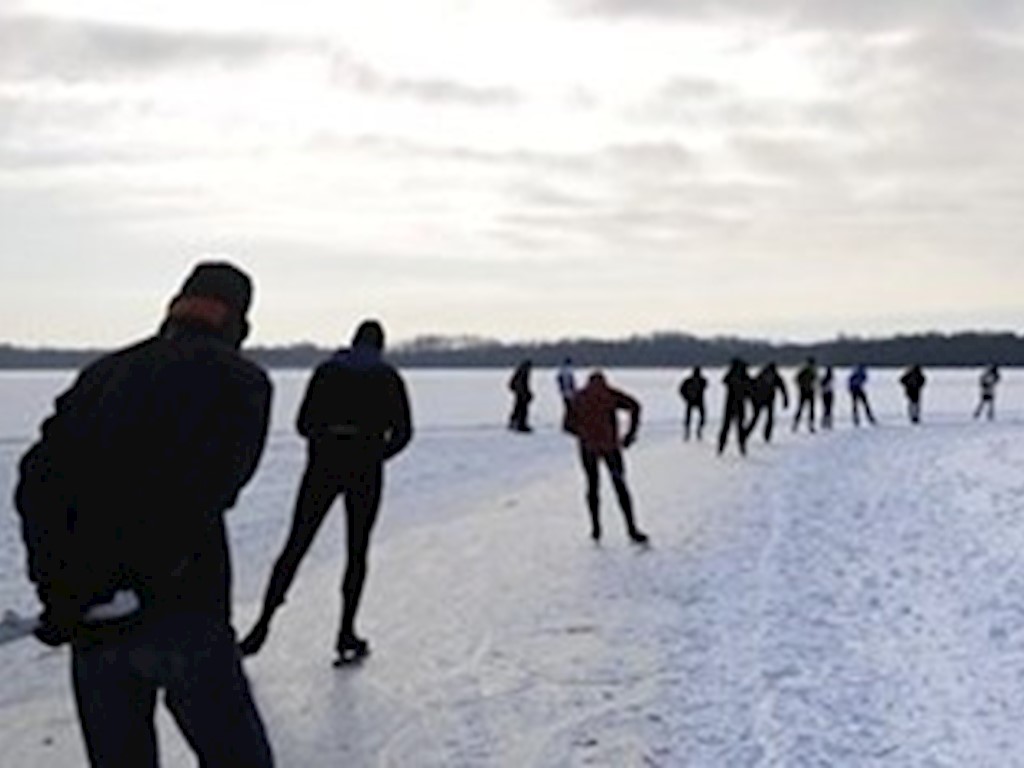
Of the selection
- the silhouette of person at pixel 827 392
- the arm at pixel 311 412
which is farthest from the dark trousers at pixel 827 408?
the arm at pixel 311 412

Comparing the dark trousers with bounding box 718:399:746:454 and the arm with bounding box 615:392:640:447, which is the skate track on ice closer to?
the arm with bounding box 615:392:640:447

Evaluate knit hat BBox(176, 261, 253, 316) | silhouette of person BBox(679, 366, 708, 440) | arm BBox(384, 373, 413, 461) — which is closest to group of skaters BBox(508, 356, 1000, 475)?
silhouette of person BBox(679, 366, 708, 440)

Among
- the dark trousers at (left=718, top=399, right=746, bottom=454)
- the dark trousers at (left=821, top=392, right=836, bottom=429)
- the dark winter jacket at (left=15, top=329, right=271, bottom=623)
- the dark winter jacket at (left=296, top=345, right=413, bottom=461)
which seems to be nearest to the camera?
the dark winter jacket at (left=15, top=329, right=271, bottom=623)

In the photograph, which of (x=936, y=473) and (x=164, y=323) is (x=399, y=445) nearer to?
(x=164, y=323)

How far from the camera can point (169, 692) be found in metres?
3.94

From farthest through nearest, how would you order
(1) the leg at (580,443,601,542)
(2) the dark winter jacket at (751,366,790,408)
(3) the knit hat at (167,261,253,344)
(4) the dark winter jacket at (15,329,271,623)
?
(2) the dark winter jacket at (751,366,790,408) < (1) the leg at (580,443,601,542) < (3) the knit hat at (167,261,253,344) < (4) the dark winter jacket at (15,329,271,623)

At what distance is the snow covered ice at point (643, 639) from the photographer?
722 cm

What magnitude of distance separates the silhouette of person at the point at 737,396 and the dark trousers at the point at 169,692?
24.8 meters

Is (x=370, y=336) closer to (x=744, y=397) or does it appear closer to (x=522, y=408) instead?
(x=744, y=397)

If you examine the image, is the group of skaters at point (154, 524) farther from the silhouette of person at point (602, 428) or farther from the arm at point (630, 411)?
the silhouette of person at point (602, 428)

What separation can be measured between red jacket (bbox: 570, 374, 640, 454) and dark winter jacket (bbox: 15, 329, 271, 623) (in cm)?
1073

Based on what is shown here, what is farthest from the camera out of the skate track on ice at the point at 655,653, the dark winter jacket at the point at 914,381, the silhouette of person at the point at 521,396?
the dark winter jacket at the point at 914,381

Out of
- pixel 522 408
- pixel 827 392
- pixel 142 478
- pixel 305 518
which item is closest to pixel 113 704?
pixel 142 478

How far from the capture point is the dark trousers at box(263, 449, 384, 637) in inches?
344
